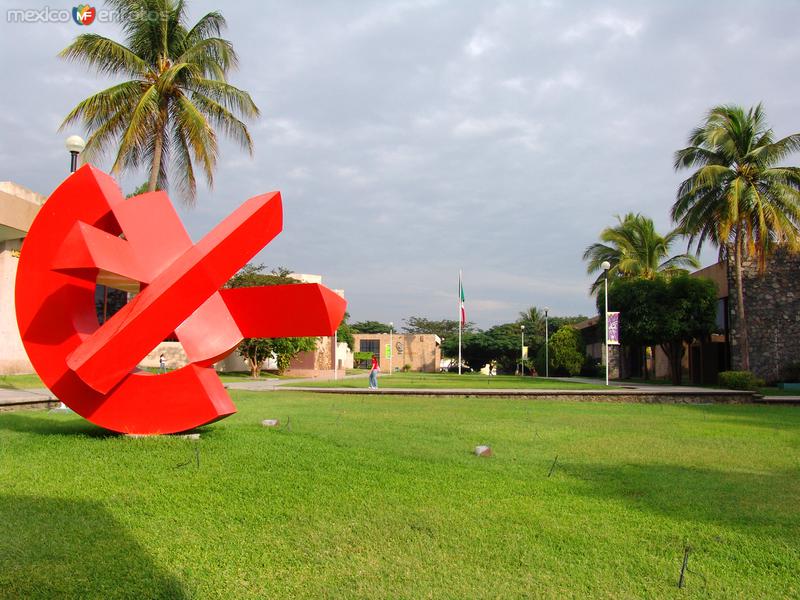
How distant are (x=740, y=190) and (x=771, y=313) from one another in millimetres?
6796

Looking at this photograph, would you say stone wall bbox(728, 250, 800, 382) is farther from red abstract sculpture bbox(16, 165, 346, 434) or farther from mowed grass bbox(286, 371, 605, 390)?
red abstract sculpture bbox(16, 165, 346, 434)

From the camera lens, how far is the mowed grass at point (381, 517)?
3.81 m

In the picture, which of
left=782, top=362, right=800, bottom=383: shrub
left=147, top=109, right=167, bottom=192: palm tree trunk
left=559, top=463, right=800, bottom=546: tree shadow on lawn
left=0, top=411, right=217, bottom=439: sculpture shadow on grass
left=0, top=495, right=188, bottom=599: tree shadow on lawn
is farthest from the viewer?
left=782, top=362, right=800, bottom=383: shrub

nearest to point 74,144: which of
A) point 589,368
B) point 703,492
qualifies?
point 703,492

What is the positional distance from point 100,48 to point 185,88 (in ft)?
7.71

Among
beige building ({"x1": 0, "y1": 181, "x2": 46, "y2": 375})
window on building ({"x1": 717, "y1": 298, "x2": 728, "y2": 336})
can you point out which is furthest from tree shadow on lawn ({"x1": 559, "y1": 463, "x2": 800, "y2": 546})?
window on building ({"x1": 717, "y1": 298, "x2": 728, "y2": 336})

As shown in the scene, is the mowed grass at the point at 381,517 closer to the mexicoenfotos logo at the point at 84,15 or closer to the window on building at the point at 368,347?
the mexicoenfotos logo at the point at 84,15

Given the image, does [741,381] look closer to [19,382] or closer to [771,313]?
[771,313]

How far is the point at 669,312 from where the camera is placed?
97.7 ft

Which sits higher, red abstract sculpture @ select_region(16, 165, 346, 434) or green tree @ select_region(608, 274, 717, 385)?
green tree @ select_region(608, 274, 717, 385)

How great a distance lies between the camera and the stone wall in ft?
91.9

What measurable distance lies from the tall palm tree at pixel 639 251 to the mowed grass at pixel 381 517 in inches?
1206

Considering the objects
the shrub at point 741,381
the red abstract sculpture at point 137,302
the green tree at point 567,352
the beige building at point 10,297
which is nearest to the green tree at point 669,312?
the shrub at point 741,381

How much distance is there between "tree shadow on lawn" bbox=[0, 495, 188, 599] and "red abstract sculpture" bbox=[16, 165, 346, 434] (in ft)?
6.91
